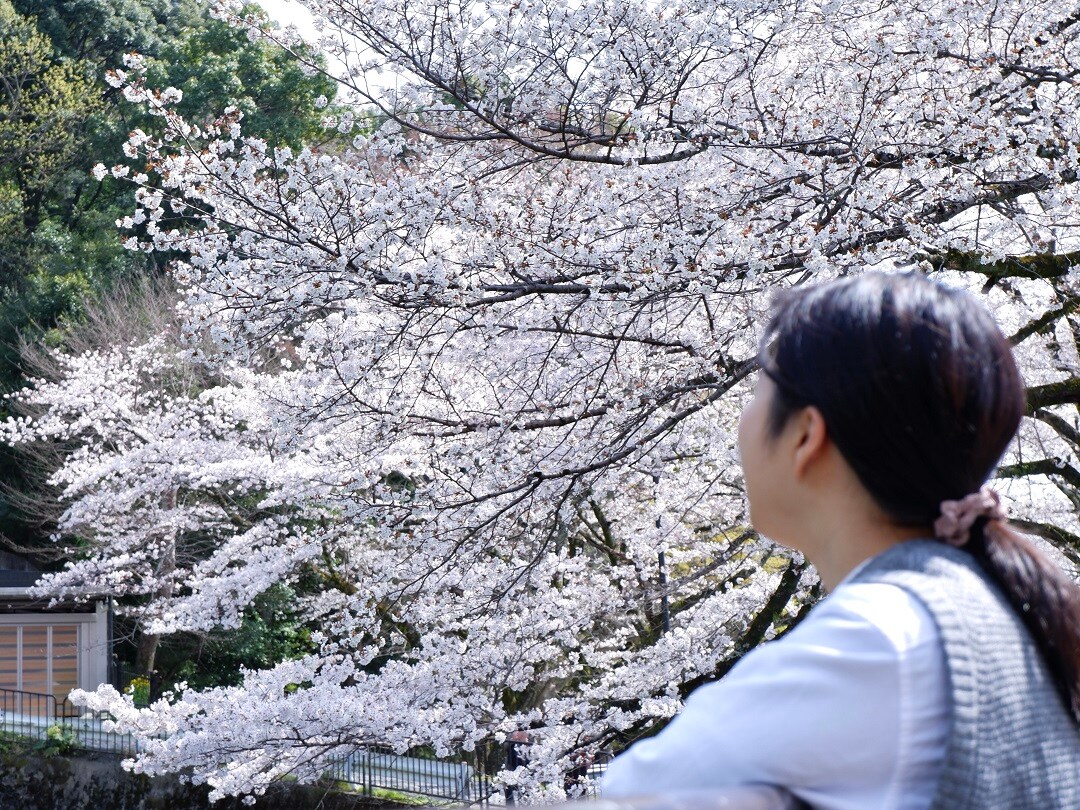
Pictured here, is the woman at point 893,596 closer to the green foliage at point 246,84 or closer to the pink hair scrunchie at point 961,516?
the pink hair scrunchie at point 961,516

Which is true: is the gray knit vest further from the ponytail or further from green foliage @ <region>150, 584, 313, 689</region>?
green foliage @ <region>150, 584, 313, 689</region>

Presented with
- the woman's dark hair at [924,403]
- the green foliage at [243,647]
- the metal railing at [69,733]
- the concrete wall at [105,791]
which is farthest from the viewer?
the green foliage at [243,647]

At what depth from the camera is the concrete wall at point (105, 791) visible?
9.59m

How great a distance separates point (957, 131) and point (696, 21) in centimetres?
109

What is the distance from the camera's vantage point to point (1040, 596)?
0.76 m

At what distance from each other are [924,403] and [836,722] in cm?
25

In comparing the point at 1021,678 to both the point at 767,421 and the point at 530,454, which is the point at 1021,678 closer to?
the point at 767,421

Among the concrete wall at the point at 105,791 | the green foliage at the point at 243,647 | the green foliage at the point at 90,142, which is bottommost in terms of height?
the concrete wall at the point at 105,791

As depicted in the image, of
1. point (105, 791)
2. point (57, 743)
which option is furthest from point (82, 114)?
point (105, 791)

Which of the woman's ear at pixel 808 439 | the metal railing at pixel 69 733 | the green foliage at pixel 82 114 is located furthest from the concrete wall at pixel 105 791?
the woman's ear at pixel 808 439

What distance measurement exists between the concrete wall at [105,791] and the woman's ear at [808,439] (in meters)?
9.39

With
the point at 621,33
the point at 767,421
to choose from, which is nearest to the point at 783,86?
the point at 621,33

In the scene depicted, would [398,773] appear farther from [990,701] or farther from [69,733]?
[990,701]

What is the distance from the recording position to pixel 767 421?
0.88m
